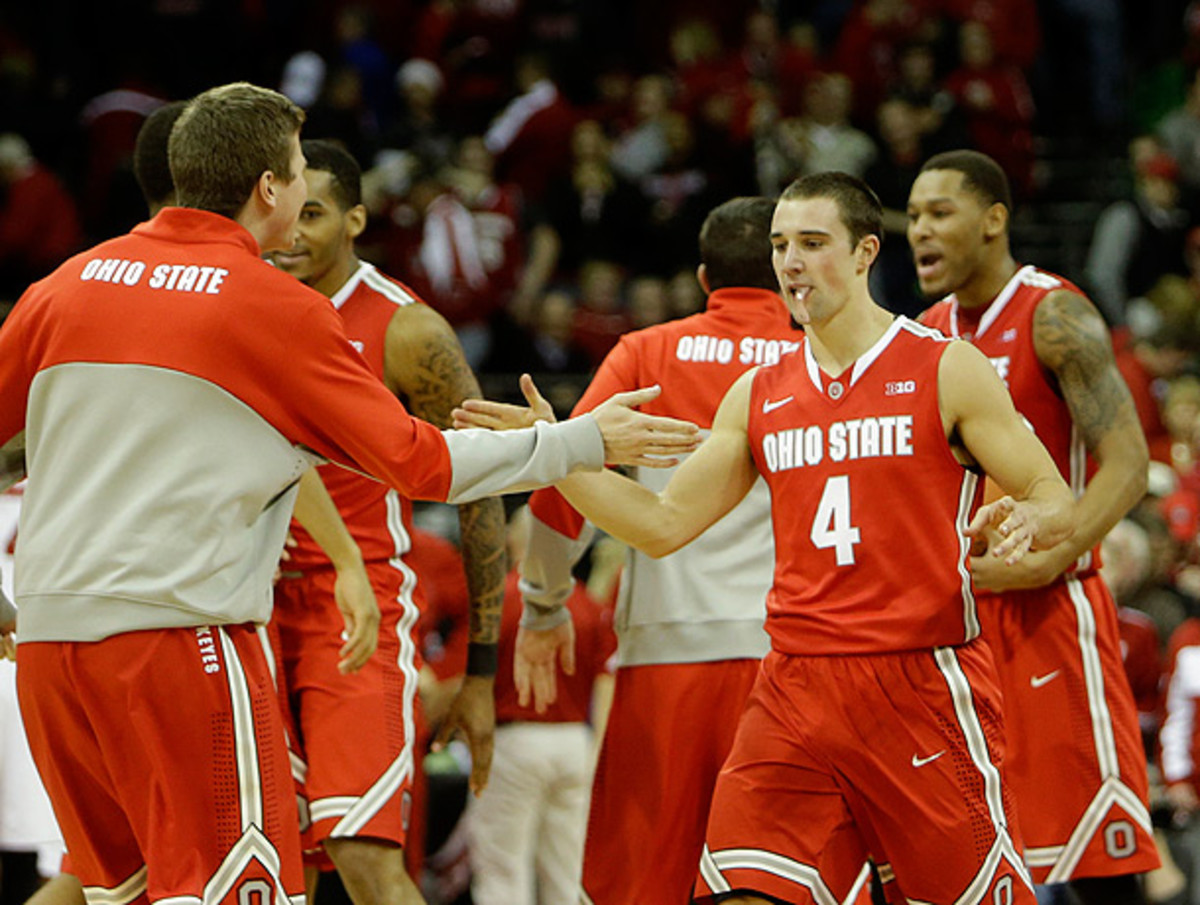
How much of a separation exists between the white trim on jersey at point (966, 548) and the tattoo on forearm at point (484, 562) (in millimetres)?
1845

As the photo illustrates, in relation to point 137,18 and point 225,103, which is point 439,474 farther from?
point 137,18

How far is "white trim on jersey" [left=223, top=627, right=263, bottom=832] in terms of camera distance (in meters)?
4.68

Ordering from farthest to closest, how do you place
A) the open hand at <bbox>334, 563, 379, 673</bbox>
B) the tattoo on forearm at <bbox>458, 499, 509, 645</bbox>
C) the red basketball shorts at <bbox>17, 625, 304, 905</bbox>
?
1. the tattoo on forearm at <bbox>458, 499, 509, 645</bbox>
2. the open hand at <bbox>334, 563, 379, 673</bbox>
3. the red basketball shorts at <bbox>17, 625, 304, 905</bbox>

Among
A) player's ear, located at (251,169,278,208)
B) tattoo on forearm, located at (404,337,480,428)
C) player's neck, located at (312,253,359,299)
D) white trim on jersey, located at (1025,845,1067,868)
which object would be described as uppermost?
player's ear, located at (251,169,278,208)

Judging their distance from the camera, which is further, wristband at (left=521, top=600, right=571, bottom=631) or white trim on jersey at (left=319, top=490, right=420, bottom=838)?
wristband at (left=521, top=600, right=571, bottom=631)

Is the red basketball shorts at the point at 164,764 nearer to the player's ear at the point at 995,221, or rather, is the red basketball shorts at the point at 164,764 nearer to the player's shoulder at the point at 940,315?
the player's shoulder at the point at 940,315

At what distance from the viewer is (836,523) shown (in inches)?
209

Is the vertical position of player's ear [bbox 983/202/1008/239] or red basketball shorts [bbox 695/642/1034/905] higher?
player's ear [bbox 983/202/1008/239]

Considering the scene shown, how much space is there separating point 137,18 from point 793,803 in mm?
14280

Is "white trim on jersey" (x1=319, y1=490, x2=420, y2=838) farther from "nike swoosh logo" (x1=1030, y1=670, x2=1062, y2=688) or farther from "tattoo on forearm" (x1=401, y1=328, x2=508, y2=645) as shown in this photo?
"nike swoosh logo" (x1=1030, y1=670, x2=1062, y2=688)

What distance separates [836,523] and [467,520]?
5.49 ft

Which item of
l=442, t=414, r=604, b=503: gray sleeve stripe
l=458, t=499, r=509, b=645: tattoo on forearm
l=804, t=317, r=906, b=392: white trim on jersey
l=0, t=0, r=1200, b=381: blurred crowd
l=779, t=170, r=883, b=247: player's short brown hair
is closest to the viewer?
l=442, t=414, r=604, b=503: gray sleeve stripe

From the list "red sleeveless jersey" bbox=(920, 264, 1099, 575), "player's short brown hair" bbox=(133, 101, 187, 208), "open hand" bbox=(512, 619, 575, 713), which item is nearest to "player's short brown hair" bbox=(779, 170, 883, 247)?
"red sleeveless jersey" bbox=(920, 264, 1099, 575)

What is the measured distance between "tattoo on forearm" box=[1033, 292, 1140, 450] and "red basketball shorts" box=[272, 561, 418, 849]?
94.1 inches
